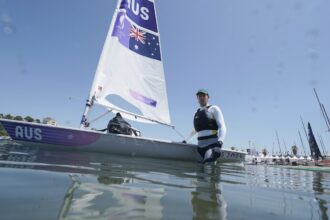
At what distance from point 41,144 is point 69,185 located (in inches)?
212

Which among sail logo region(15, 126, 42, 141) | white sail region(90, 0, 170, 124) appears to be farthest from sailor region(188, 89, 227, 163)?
sail logo region(15, 126, 42, 141)

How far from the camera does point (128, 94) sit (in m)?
9.68

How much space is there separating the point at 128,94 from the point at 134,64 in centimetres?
150

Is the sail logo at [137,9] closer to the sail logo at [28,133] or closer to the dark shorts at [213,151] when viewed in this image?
the sail logo at [28,133]

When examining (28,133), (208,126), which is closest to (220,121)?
(208,126)

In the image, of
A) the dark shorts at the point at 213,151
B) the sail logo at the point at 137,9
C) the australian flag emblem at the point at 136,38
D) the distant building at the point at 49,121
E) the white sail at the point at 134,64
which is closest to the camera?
the dark shorts at the point at 213,151

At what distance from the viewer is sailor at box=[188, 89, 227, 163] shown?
21.5 ft

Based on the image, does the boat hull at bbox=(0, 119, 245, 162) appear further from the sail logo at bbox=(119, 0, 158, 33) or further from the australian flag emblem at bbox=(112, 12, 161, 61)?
the sail logo at bbox=(119, 0, 158, 33)

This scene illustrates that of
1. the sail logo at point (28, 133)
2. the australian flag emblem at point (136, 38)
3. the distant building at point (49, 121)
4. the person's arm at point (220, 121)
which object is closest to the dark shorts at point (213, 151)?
the person's arm at point (220, 121)

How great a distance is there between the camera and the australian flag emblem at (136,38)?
1013 cm

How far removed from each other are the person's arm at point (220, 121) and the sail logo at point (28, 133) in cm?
475

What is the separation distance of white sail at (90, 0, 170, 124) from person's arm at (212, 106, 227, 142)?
372 centimetres

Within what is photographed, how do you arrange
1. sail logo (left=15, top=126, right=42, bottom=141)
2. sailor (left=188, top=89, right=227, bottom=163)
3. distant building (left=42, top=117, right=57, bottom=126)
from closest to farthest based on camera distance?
sail logo (left=15, top=126, right=42, bottom=141), sailor (left=188, top=89, right=227, bottom=163), distant building (left=42, top=117, right=57, bottom=126)

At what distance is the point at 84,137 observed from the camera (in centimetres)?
680
